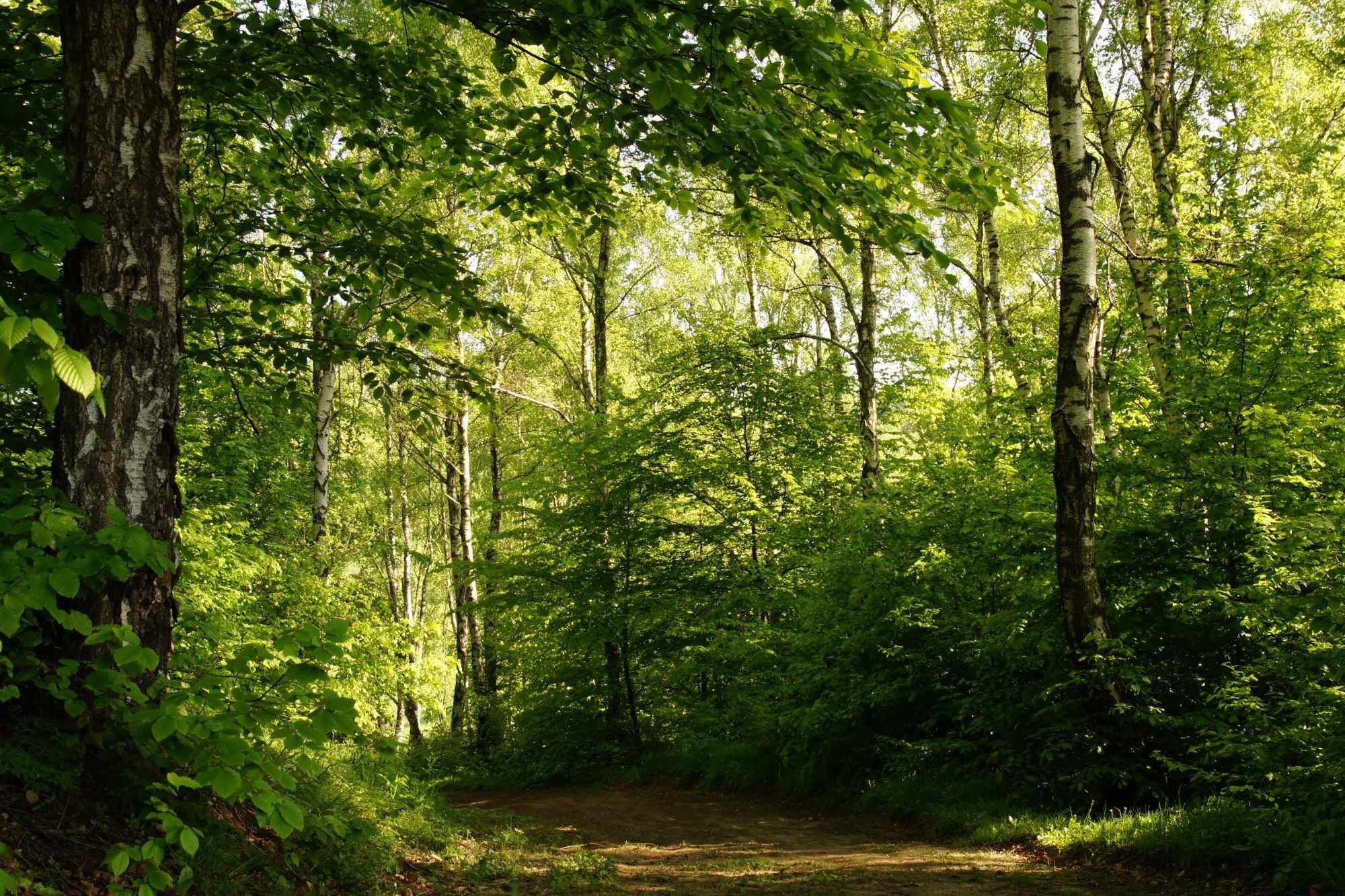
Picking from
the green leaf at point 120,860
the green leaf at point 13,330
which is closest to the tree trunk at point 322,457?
the green leaf at point 120,860

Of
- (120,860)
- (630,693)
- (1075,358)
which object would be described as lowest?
(630,693)

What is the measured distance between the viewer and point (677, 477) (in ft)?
46.2

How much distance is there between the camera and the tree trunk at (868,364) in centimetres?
1353

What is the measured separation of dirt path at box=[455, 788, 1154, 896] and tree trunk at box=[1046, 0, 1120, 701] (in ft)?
6.32

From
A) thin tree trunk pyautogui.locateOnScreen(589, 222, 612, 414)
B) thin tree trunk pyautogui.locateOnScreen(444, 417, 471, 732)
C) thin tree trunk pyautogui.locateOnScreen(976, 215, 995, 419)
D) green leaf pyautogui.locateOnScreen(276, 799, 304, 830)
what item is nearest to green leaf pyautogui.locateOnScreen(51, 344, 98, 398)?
green leaf pyautogui.locateOnScreen(276, 799, 304, 830)

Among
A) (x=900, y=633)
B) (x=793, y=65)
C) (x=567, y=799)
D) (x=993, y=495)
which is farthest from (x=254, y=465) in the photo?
(x=793, y=65)

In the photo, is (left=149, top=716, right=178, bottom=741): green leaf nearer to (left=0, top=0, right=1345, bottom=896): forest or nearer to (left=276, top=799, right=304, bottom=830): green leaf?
(left=0, top=0, right=1345, bottom=896): forest

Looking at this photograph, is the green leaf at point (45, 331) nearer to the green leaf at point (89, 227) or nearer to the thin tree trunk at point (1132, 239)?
the green leaf at point (89, 227)

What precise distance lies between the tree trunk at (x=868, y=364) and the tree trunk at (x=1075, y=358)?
630 centimetres

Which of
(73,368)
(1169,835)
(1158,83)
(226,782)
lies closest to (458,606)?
(1169,835)

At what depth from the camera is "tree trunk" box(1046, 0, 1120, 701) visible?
6.55 metres

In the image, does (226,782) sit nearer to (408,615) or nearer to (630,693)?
(630,693)

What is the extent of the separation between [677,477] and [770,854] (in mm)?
7863

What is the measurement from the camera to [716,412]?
14641 millimetres
